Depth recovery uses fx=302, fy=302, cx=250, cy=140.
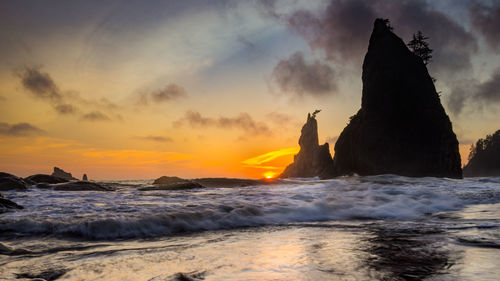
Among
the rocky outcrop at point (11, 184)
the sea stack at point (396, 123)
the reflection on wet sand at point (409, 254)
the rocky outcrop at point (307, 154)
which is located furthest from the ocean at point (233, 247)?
the rocky outcrop at point (307, 154)

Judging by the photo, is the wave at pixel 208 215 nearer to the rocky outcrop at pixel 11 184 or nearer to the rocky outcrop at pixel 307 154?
the rocky outcrop at pixel 11 184

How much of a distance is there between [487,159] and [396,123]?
63.6 meters

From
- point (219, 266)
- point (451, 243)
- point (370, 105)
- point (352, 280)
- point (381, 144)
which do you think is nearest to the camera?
point (352, 280)

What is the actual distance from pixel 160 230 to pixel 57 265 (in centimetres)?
235

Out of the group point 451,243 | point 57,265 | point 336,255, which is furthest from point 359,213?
point 57,265

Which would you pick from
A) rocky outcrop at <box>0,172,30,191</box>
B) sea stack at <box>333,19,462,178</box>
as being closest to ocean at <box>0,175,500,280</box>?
rocky outcrop at <box>0,172,30,191</box>

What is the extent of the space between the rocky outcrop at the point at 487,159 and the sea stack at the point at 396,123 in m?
56.6

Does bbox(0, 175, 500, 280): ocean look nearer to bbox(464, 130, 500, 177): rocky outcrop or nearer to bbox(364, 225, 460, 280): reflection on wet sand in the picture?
bbox(364, 225, 460, 280): reflection on wet sand

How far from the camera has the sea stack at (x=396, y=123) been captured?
36.2 m

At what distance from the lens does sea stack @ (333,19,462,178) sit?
36188 mm

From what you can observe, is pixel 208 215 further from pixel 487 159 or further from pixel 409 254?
pixel 487 159

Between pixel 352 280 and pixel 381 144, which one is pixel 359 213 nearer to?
pixel 352 280

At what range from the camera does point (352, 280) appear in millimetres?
2443

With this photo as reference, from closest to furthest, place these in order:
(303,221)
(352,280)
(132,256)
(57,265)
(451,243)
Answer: (352,280) → (57,265) → (132,256) → (451,243) → (303,221)
